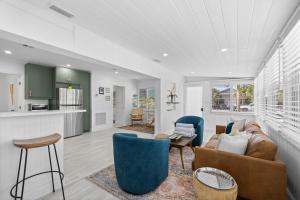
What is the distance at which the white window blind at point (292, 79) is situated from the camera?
5.95 ft

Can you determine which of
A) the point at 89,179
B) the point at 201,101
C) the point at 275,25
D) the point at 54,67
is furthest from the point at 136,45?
the point at 201,101

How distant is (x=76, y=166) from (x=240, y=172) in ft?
9.25

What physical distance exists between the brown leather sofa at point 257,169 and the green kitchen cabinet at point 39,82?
5.17 m

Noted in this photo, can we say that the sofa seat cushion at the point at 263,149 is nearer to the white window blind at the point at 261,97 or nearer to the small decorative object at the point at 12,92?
the white window blind at the point at 261,97

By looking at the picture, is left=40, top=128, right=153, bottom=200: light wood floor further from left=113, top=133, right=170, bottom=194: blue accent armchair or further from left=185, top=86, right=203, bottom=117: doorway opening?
left=185, top=86, right=203, bottom=117: doorway opening

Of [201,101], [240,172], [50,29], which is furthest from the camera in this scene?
[201,101]

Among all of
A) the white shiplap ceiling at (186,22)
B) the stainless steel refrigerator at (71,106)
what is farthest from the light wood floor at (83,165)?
the white shiplap ceiling at (186,22)

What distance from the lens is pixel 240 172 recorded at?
185 centimetres


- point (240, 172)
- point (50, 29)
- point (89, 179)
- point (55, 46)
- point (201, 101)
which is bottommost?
point (89, 179)

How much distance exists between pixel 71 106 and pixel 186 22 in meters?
4.71

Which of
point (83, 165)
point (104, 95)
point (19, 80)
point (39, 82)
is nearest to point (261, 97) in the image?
point (83, 165)

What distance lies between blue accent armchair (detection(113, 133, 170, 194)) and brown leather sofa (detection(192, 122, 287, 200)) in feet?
2.35

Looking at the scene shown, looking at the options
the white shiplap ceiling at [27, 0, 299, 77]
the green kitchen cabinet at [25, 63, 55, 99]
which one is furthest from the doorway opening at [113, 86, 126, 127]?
the white shiplap ceiling at [27, 0, 299, 77]

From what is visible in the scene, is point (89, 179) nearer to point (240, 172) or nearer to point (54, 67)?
point (240, 172)
